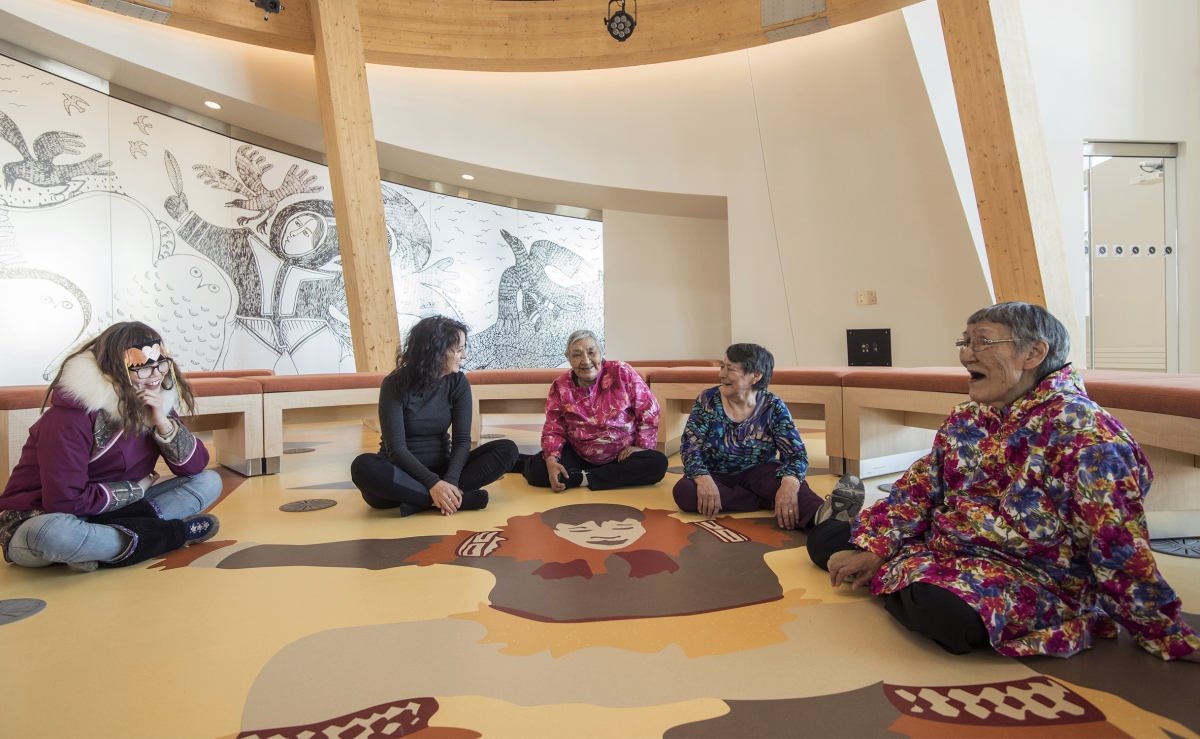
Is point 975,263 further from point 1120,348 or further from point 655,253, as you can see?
point 655,253

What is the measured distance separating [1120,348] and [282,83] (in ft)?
24.7

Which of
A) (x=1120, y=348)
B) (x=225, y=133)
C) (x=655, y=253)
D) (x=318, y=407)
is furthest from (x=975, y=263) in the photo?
(x=225, y=133)

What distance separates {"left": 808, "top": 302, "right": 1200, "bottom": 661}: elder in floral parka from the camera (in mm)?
1424

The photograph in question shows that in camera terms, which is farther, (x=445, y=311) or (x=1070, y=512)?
(x=445, y=311)

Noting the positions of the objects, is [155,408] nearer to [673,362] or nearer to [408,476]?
[408,476]

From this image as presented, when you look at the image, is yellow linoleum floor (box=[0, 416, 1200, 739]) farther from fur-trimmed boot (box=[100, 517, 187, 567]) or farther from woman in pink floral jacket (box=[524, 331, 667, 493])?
woman in pink floral jacket (box=[524, 331, 667, 493])

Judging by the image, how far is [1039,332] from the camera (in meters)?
1.61

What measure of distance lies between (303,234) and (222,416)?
277cm

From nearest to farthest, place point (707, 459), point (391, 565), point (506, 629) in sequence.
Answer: point (506, 629), point (391, 565), point (707, 459)

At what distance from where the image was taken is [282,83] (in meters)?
5.74

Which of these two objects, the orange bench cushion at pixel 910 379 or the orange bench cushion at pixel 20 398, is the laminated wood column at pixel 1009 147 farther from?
the orange bench cushion at pixel 20 398

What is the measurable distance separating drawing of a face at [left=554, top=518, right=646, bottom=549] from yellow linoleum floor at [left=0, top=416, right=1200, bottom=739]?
→ 0.26 feet

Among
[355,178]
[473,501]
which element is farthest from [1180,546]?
[355,178]

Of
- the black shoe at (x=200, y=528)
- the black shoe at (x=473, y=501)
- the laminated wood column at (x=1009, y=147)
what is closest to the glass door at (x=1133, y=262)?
the laminated wood column at (x=1009, y=147)
